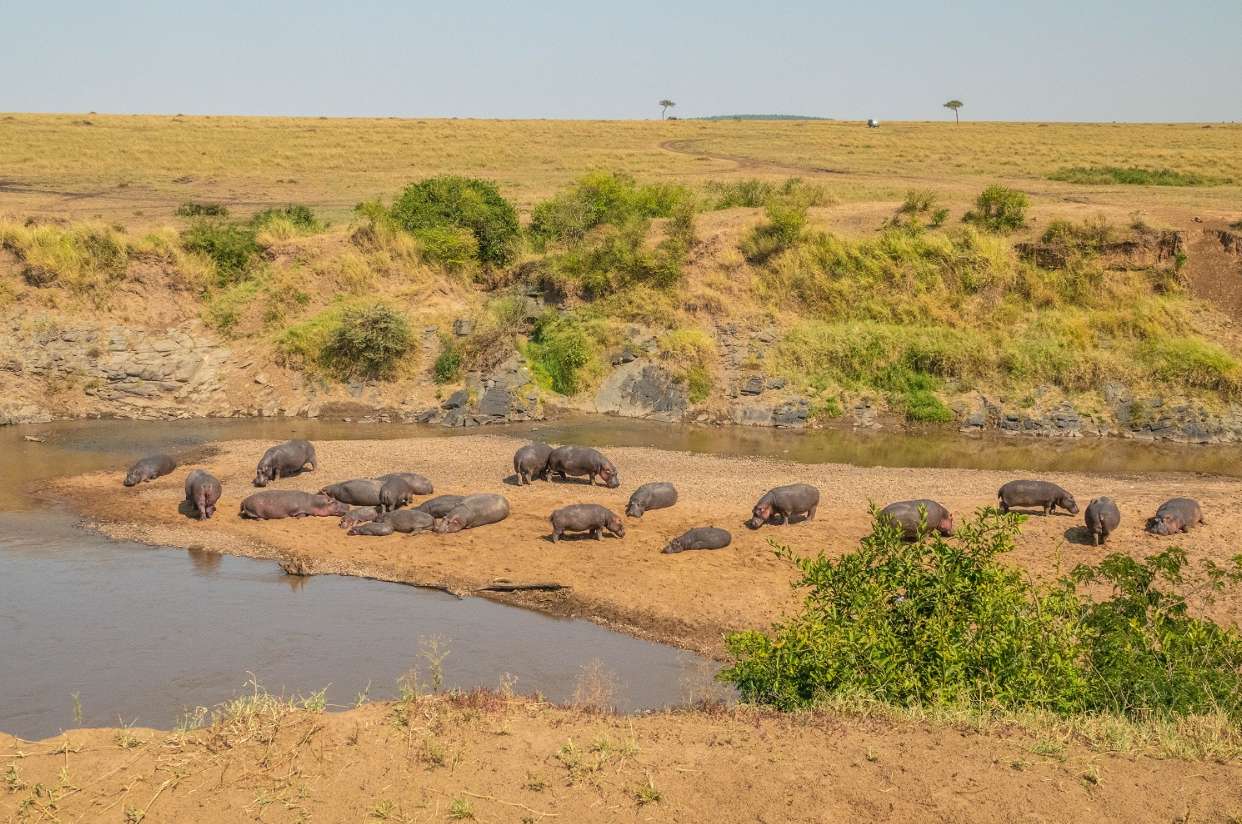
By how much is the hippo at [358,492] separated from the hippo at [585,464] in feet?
11.8

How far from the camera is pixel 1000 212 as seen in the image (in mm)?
34156

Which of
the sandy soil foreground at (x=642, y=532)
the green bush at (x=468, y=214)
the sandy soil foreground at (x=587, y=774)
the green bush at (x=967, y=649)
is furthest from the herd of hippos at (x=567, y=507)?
the green bush at (x=468, y=214)

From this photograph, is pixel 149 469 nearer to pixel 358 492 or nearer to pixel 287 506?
pixel 287 506

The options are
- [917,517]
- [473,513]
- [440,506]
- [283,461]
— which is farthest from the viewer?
[283,461]

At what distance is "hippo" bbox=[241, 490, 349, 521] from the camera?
747 inches

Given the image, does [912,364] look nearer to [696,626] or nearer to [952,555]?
[696,626]

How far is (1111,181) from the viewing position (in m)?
49.7

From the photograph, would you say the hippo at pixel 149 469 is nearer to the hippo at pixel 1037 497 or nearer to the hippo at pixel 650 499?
the hippo at pixel 650 499

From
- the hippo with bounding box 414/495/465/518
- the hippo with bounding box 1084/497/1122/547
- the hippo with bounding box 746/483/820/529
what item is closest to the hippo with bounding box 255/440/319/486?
the hippo with bounding box 414/495/465/518

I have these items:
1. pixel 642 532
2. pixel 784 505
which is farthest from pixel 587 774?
pixel 784 505

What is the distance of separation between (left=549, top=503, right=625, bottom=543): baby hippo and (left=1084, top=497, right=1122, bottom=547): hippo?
7.55 meters

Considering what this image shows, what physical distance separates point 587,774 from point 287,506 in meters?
12.1

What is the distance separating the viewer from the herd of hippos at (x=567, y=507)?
17.1m

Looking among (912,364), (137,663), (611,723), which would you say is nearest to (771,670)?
(611,723)
